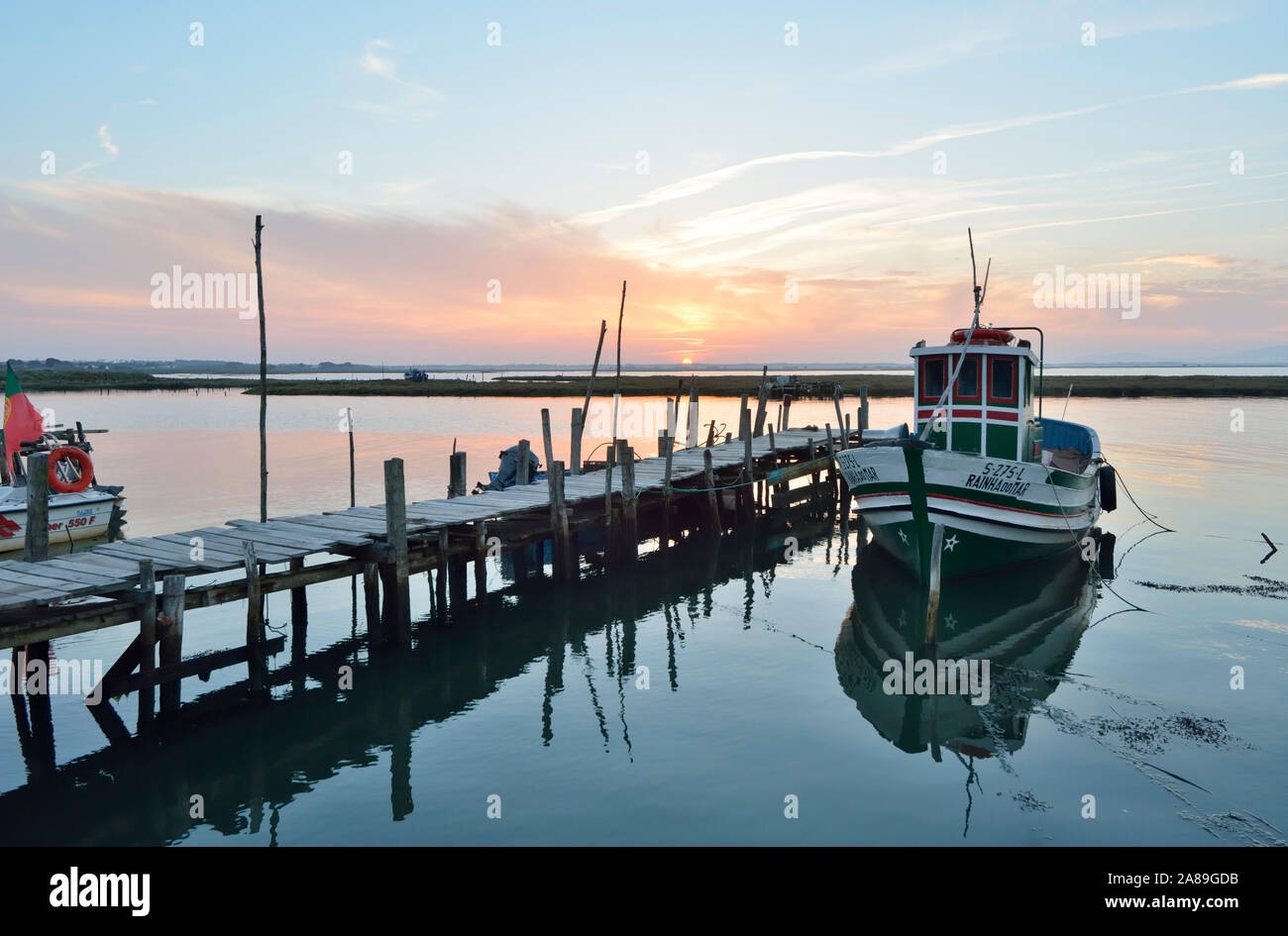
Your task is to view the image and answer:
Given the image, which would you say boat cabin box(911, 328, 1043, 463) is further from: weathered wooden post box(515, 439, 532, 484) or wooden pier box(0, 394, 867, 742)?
weathered wooden post box(515, 439, 532, 484)

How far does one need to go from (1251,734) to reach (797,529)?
15982 mm

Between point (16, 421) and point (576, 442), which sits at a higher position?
point (16, 421)

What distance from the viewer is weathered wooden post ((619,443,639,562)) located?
61.0ft

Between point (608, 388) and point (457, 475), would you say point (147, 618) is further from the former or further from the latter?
point (608, 388)

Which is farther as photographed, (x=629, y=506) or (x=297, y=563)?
(x=629, y=506)

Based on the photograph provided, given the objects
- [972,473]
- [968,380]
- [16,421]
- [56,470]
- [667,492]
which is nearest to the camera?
[972,473]

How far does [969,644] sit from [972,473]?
3.43m

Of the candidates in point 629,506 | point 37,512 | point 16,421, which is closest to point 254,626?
point 37,512

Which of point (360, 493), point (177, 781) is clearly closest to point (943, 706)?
point (177, 781)

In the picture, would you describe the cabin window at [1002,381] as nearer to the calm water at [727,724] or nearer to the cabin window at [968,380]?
the cabin window at [968,380]

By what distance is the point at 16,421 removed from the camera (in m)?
21.5

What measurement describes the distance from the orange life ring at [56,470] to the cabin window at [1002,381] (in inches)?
899
